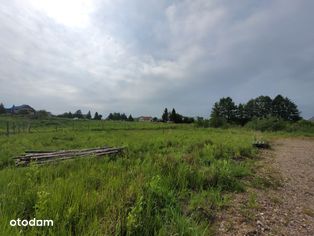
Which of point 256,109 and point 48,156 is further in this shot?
point 256,109

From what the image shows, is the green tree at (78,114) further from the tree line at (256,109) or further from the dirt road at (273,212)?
the dirt road at (273,212)

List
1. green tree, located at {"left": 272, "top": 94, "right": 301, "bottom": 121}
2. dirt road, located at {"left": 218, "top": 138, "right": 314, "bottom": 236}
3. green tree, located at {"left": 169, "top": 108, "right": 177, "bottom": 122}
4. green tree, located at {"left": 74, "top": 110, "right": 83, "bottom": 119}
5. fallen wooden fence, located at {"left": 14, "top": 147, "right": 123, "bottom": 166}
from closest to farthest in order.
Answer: dirt road, located at {"left": 218, "top": 138, "right": 314, "bottom": 236}
fallen wooden fence, located at {"left": 14, "top": 147, "right": 123, "bottom": 166}
green tree, located at {"left": 272, "top": 94, "right": 301, "bottom": 121}
green tree, located at {"left": 169, "top": 108, "right": 177, "bottom": 122}
green tree, located at {"left": 74, "top": 110, "right": 83, "bottom": 119}

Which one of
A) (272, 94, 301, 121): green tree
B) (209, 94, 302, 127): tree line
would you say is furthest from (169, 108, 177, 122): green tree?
(272, 94, 301, 121): green tree

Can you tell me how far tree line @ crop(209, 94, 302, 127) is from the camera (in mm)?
78312

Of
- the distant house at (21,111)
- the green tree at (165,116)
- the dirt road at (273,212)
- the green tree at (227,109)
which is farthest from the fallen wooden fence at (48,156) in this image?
the distant house at (21,111)

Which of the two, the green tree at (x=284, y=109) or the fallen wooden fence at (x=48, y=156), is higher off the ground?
the green tree at (x=284, y=109)

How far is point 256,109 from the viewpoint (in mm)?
83062

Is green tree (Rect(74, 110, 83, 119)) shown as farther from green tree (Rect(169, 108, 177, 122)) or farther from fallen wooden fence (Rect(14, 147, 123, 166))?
fallen wooden fence (Rect(14, 147, 123, 166))

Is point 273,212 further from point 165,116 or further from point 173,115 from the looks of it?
point 165,116

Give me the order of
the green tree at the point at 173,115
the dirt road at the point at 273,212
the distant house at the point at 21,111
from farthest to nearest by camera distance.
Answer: the distant house at the point at 21,111 → the green tree at the point at 173,115 → the dirt road at the point at 273,212

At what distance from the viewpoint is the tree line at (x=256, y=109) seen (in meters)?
78.3

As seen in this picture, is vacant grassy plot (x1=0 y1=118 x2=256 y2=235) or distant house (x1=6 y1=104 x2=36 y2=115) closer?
vacant grassy plot (x1=0 y1=118 x2=256 y2=235)

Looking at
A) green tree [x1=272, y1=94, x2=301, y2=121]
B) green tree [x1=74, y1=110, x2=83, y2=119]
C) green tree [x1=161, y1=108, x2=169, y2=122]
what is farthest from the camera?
green tree [x1=74, y1=110, x2=83, y2=119]

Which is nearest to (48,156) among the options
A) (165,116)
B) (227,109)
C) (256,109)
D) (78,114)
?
(227,109)
